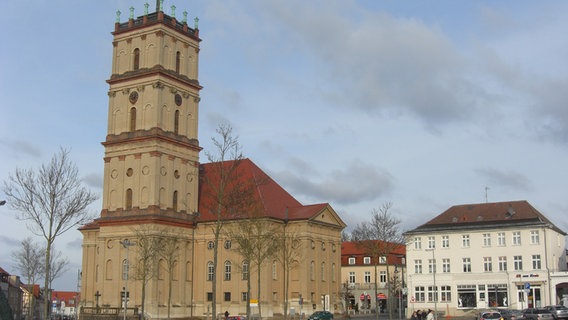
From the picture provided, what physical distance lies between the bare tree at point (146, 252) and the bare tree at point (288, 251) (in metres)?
12.1

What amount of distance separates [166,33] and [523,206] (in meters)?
42.8

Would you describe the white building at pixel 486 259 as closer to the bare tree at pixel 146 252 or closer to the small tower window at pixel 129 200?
the bare tree at pixel 146 252

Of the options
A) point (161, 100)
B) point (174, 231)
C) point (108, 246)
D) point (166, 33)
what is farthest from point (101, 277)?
point (166, 33)

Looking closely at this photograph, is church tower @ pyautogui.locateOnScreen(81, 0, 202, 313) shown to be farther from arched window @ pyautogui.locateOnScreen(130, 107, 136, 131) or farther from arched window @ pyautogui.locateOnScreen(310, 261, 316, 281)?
arched window @ pyautogui.locateOnScreen(310, 261, 316, 281)

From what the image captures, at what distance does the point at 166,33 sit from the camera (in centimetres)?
7838

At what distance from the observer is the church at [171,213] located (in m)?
74.6

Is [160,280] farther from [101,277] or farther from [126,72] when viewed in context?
[126,72]

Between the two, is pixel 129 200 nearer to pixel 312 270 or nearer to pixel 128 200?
pixel 128 200

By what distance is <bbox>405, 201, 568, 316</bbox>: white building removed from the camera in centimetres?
6881

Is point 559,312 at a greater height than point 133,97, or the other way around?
point 133,97

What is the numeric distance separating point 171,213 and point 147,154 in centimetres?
694

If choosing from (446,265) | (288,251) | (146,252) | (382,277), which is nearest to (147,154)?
(146,252)

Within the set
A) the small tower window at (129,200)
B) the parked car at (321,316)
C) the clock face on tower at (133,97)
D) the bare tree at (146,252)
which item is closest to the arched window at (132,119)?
the clock face on tower at (133,97)

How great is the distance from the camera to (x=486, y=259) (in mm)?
72562
